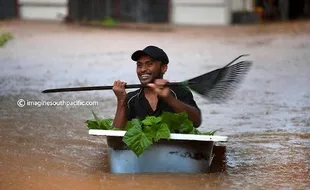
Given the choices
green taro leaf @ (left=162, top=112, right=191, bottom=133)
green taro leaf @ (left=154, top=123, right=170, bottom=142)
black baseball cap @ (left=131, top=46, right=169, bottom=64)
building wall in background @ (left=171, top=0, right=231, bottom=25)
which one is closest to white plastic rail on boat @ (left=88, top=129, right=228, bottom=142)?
green taro leaf @ (left=154, top=123, right=170, bottom=142)

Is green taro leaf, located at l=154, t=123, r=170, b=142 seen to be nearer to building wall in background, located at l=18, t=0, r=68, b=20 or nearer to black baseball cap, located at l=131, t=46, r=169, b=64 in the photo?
black baseball cap, located at l=131, t=46, r=169, b=64

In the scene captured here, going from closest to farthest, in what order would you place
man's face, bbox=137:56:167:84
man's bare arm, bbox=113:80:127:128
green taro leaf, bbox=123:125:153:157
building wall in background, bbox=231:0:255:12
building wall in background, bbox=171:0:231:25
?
1. green taro leaf, bbox=123:125:153:157
2. man's bare arm, bbox=113:80:127:128
3. man's face, bbox=137:56:167:84
4. building wall in background, bbox=171:0:231:25
5. building wall in background, bbox=231:0:255:12

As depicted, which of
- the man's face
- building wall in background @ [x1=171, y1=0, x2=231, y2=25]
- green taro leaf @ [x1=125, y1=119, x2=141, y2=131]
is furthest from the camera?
building wall in background @ [x1=171, y1=0, x2=231, y2=25]

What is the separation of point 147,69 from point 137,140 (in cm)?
79

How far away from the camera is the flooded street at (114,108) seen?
6227 mm

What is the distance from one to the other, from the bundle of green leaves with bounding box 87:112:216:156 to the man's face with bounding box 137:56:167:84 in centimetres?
41

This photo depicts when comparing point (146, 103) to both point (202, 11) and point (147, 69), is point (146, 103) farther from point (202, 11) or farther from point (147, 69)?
point (202, 11)

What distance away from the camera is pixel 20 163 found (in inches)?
269

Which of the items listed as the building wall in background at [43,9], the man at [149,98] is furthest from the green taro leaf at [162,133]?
the building wall in background at [43,9]

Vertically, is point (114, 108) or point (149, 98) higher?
point (149, 98)

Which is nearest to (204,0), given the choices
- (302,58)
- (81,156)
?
(302,58)

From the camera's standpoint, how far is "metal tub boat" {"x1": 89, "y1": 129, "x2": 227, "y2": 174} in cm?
599

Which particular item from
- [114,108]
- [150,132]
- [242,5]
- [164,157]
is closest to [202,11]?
[242,5]

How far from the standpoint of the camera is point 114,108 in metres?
10.1
